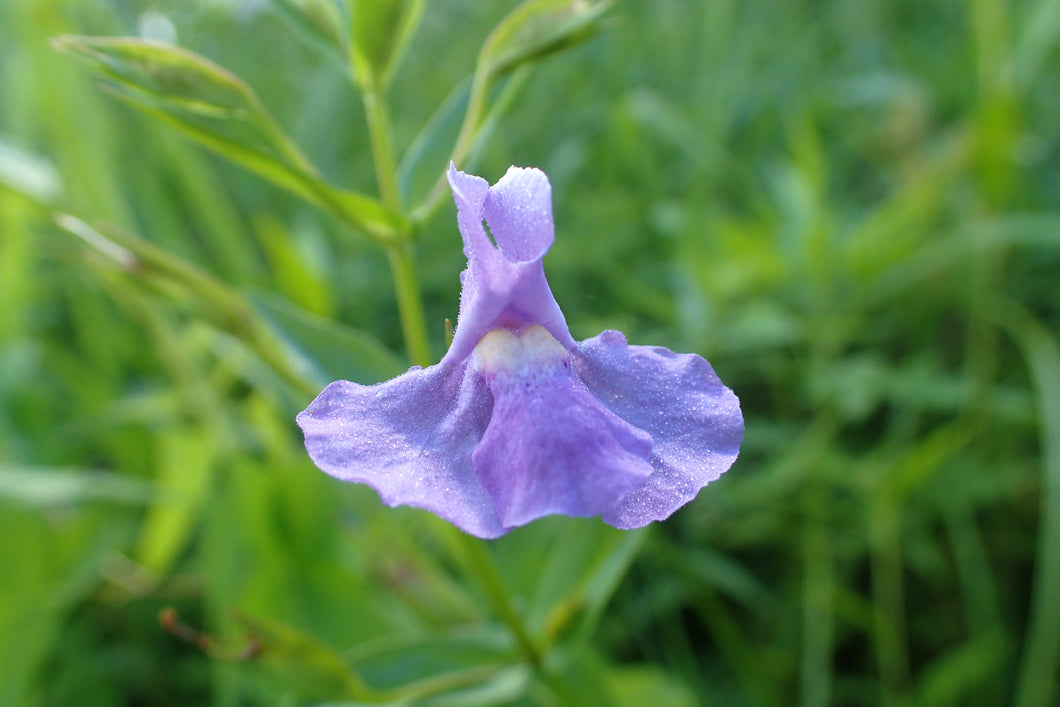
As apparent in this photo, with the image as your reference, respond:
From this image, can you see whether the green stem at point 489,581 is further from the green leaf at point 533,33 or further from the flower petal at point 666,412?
the green leaf at point 533,33

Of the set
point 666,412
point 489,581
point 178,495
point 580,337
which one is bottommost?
point 178,495

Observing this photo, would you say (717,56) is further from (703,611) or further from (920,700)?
(920,700)

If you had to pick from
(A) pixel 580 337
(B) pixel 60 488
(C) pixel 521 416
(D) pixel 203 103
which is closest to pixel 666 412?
(C) pixel 521 416

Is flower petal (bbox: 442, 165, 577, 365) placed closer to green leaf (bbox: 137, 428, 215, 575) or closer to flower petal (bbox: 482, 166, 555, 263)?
flower petal (bbox: 482, 166, 555, 263)

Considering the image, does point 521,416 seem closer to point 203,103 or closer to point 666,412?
point 666,412

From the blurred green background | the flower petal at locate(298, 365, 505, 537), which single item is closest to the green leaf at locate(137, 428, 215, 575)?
the blurred green background

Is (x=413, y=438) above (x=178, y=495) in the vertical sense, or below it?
above

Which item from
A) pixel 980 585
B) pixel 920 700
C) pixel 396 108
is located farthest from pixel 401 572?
pixel 396 108
